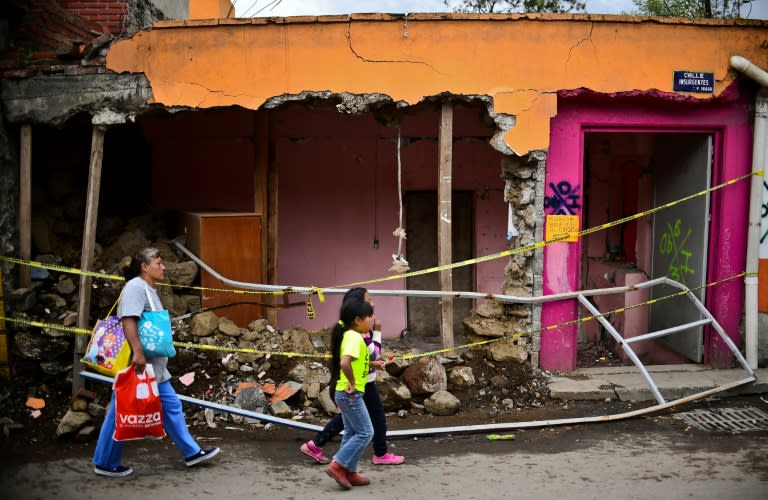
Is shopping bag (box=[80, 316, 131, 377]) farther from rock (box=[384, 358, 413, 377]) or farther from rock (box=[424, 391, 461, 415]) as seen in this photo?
rock (box=[424, 391, 461, 415])

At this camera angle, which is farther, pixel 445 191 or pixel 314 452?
pixel 445 191

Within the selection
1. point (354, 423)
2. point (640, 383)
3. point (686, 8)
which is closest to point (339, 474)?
point (354, 423)

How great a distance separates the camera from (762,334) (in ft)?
25.1

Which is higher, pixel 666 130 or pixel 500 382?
pixel 666 130

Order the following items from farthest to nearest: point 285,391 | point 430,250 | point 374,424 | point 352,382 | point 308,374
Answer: point 430,250 → point 308,374 → point 285,391 → point 374,424 → point 352,382

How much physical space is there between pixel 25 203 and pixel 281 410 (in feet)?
11.1

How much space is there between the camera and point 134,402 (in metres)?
4.74

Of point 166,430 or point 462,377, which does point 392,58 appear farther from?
point 166,430

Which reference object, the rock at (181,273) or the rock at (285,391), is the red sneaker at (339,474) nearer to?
the rock at (285,391)

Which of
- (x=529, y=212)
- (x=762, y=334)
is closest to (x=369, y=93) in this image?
(x=529, y=212)

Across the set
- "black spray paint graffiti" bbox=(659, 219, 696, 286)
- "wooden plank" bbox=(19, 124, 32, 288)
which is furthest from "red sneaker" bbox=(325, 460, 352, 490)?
"black spray paint graffiti" bbox=(659, 219, 696, 286)

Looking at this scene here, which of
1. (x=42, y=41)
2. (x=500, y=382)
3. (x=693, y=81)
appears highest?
(x=42, y=41)

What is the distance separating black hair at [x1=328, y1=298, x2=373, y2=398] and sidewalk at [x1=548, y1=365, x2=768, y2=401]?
2.99 metres

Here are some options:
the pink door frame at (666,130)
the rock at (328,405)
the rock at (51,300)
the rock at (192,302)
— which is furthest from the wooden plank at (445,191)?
the rock at (51,300)
